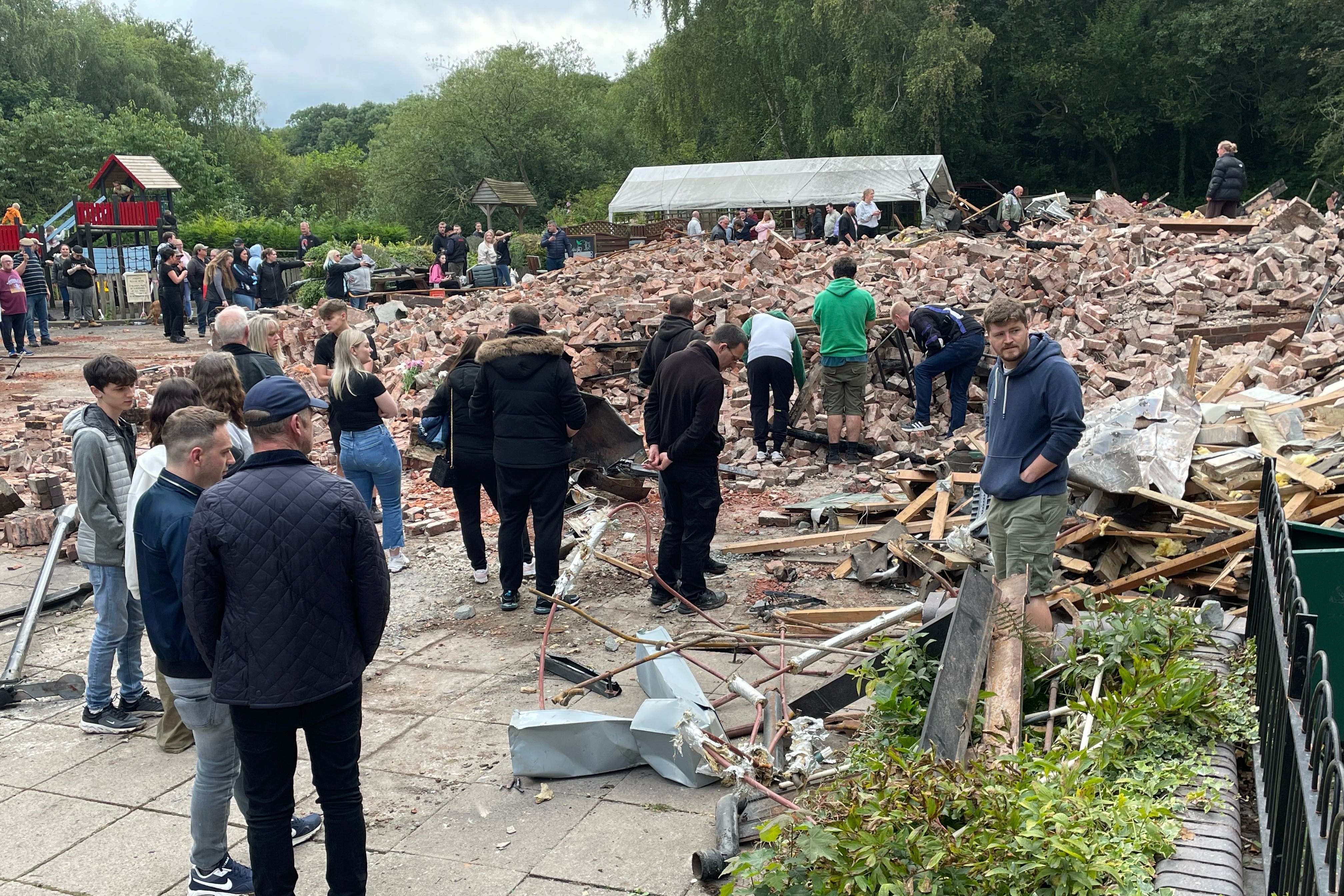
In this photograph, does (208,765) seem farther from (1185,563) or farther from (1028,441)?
(1185,563)

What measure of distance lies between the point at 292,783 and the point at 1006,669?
290 cm

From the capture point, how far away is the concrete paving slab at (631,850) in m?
4.07

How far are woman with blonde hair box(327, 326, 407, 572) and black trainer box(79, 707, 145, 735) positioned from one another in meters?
2.05

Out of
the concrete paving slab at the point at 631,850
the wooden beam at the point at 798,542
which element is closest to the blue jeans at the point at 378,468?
the wooden beam at the point at 798,542

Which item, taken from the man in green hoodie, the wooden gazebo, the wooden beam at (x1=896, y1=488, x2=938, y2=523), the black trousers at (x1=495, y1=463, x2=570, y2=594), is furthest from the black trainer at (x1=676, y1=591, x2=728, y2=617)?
the wooden gazebo

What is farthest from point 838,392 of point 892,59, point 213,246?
point 213,246

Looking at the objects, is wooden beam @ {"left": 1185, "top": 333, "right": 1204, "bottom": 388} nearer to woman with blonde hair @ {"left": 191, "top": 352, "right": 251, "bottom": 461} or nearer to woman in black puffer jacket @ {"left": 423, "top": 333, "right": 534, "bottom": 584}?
woman in black puffer jacket @ {"left": 423, "top": 333, "right": 534, "bottom": 584}

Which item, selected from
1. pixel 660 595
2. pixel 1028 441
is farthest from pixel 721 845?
pixel 660 595

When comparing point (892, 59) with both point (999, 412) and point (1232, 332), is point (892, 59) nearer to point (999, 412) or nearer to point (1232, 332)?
point (1232, 332)

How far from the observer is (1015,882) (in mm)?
3088

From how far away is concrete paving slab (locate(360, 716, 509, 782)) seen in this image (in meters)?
5.09

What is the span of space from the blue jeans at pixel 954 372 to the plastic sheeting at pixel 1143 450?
11.2 ft

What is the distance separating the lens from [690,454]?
7098 mm

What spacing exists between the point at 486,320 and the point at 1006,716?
47.8 ft
